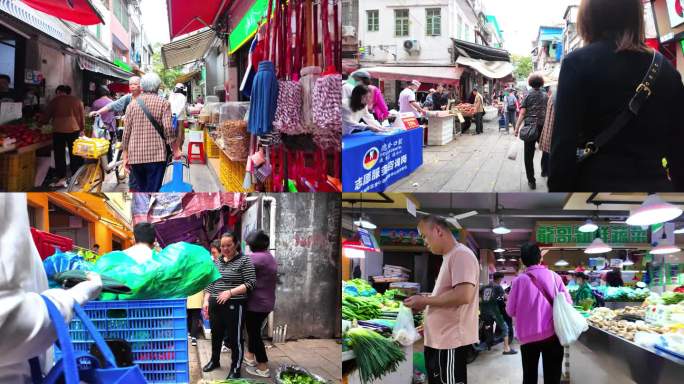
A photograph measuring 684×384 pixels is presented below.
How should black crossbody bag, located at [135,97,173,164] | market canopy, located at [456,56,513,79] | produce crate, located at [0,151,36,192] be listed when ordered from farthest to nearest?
black crossbody bag, located at [135,97,173,164]
produce crate, located at [0,151,36,192]
market canopy, located at [456,56,513,79]

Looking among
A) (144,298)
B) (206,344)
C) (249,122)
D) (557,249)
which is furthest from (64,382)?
(557,249)

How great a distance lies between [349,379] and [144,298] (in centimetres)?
102

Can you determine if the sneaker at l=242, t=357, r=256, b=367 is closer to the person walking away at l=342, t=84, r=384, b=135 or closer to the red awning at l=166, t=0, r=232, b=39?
the person walking away at l=342, t=84, r=384, b=135

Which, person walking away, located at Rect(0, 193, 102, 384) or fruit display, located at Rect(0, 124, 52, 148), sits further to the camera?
fruit display, located at Rect(0, 124, 52, 148)

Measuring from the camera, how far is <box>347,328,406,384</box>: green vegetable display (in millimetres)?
2504

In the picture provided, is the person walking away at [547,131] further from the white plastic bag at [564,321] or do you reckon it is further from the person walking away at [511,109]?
the white plastic bag at [564,321]

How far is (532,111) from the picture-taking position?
6.97 feet

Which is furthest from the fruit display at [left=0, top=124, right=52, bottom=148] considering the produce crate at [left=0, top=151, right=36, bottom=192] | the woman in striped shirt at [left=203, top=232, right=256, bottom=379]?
the woman in striped shirt at [left=203, top=232, right=256, bottom=379]

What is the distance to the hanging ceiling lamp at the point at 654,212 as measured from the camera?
2.24 m

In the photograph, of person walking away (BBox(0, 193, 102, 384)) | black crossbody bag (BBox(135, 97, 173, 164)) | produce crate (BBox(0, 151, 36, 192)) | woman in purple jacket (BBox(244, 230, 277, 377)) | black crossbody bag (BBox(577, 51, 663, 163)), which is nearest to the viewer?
person walking away (BBox(0, 193, 102, 384))

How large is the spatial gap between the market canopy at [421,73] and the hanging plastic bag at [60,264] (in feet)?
4.17

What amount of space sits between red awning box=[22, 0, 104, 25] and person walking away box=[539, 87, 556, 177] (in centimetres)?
178

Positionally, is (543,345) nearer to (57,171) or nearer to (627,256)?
(627,256)

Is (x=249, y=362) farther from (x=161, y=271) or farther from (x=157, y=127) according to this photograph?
(x=157, y=127)
